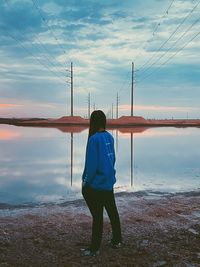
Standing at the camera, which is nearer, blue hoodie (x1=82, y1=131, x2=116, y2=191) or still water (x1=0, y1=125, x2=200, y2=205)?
blue hoodie (x1=82, y1=131, x2=116, y2=191)

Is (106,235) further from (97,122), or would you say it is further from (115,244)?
(97,122)

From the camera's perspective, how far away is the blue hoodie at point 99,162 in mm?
6340

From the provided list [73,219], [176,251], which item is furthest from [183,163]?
[176,251]

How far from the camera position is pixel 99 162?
6.40 m

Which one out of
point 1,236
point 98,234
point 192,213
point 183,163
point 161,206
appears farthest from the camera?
point 183,163

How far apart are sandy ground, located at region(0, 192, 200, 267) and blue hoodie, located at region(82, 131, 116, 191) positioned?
3.77 ft

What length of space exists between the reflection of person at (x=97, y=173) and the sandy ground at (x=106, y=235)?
0.46 m

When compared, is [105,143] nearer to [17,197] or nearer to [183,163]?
[17,197]

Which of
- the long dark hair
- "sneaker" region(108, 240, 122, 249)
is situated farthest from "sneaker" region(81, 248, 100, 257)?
the long dark hair

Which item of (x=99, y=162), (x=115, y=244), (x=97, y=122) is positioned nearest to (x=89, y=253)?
(x=115, y=244)

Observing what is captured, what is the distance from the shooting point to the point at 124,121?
264 feet

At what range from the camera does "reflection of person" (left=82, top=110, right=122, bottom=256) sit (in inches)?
250

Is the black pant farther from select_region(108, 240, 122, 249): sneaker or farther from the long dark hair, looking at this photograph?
the long dark hair

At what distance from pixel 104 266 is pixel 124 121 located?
74658 millimetres
